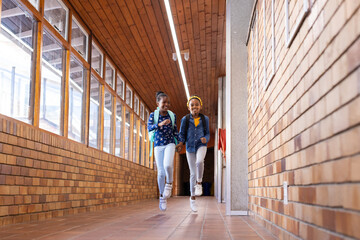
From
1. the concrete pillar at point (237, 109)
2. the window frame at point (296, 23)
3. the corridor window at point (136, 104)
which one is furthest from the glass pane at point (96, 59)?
the window frame at point (296, 23)

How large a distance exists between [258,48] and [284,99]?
5.43ft

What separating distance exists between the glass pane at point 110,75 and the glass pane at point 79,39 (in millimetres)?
1626

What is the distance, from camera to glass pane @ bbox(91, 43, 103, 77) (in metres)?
7.65

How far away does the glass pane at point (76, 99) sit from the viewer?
6355 millimetres

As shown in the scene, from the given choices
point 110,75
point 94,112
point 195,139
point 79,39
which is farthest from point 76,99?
point 110,75

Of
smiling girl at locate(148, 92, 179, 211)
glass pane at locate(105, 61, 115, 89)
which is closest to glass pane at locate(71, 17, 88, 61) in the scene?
glass pane at locate(105, 61, 115, 89)

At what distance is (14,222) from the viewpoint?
417 centimetres

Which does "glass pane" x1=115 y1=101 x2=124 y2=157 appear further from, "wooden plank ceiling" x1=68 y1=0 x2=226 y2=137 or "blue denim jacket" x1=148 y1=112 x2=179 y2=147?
"blue denim jacket" x1=148 y1=112 x2=179 y2=147

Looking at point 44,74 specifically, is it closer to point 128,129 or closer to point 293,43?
point 293,43

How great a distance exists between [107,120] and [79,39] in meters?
2.46

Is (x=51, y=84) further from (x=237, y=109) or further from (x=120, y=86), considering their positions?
(x=120, y=86)

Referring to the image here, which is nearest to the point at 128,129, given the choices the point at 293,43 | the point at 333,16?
the point at 293,43

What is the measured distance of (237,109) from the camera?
540 cm

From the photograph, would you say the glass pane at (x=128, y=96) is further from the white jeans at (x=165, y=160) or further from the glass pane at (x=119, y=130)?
the white jeans at (x=165, y=160)
